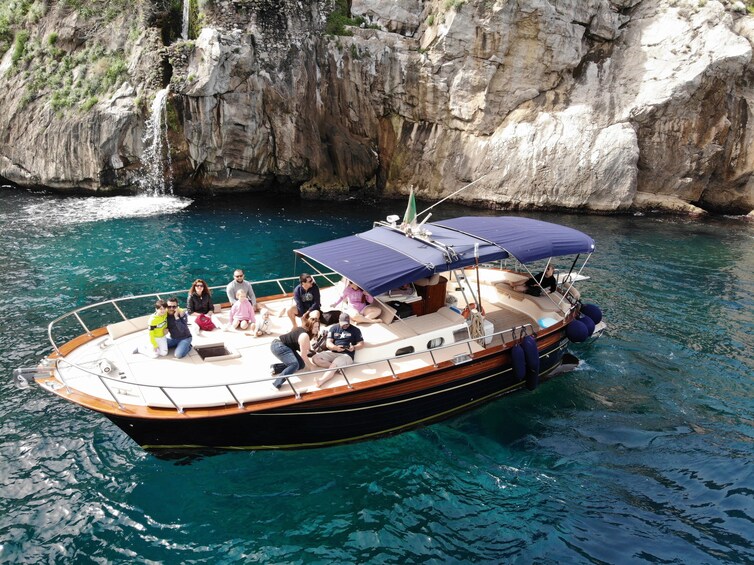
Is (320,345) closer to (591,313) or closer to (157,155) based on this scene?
(591,313)

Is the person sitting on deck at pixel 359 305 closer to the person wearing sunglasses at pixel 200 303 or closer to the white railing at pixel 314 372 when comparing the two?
the white railing at pixel 314 372

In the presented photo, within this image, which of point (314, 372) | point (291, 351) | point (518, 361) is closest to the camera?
point (314, 372)

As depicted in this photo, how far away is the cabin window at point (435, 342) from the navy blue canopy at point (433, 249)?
1.45 metres

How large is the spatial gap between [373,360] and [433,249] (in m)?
2.81

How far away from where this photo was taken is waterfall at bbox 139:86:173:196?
27.4 meters

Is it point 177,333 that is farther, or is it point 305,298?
point 305,298

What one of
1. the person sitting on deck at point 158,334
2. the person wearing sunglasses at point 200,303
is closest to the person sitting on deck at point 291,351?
the person sitting on deck at point 158,334

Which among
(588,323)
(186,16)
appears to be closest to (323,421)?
(588,323)

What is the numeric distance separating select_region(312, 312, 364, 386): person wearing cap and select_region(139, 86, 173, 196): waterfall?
72.0 ft

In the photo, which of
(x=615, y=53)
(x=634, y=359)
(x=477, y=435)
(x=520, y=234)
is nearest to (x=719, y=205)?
(x=615, y=53)

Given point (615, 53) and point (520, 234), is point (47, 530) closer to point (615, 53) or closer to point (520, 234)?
point (520, 234)

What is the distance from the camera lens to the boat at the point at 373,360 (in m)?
9.30

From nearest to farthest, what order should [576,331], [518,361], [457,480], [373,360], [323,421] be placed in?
1. [457,480]
2. [323,421]
3. [373,360]
4. [518,361]
5. [576,331]

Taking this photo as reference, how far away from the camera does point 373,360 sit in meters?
10.6
